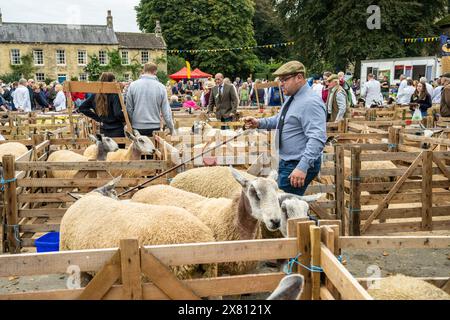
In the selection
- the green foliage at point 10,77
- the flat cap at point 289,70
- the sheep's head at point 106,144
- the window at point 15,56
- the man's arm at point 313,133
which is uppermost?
the window at point 15,56

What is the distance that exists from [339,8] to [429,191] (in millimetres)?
30124

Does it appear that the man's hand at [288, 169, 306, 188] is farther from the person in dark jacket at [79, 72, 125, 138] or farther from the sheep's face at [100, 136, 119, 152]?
the sheep's face at [100, 136, 119, 152]

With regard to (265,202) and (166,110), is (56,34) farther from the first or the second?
(265,202)

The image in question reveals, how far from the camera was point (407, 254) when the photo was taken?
6375 mm

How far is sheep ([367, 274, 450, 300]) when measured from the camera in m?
2.79

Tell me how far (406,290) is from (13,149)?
8.14m

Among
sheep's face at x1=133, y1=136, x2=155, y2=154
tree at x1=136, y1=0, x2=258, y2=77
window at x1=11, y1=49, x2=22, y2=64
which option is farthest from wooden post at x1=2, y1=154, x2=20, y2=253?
window at x1=11, y1=49, x2=22, y2=64

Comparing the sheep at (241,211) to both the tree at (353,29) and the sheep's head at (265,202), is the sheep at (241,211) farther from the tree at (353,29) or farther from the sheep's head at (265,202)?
the tree at (353,29)

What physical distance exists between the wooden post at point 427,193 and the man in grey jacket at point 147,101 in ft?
12.4

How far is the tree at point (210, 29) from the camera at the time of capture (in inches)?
2149

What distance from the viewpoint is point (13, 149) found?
30.0 feet

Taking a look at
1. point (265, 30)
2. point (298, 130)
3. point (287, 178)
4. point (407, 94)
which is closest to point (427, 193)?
point (287, 178)

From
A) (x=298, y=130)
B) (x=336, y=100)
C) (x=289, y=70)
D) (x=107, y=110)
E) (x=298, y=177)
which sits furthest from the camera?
(x=336, y=100)

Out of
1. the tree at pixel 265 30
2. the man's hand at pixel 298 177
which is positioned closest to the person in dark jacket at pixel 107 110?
the man's hand at pixel 298 177
